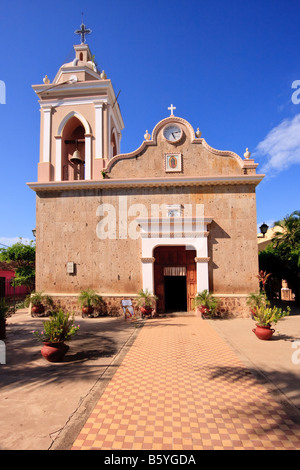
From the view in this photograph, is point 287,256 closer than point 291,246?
Yes

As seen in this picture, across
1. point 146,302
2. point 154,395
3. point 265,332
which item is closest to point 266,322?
point 265,332

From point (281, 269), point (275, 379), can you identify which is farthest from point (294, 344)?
point (281, 269)

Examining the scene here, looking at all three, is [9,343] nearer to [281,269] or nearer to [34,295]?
[34,295]

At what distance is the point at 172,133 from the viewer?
47.9ft

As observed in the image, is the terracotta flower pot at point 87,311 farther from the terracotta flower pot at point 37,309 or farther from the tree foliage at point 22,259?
the tree foliage at point 22,259

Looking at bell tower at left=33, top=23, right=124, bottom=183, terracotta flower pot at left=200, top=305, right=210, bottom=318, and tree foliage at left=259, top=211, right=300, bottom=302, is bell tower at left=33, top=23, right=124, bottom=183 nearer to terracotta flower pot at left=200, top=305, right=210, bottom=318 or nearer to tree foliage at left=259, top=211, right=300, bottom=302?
terracotta flower pot at left=200, top=305, right=210, bottom=318

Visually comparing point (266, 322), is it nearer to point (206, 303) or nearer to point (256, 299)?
point (256, 299)

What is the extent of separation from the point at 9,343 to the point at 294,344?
9707 mm

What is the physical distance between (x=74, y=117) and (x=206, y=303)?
13364 millimetres

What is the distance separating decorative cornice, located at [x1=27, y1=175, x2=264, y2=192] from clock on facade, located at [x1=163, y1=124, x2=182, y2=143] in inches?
93.8

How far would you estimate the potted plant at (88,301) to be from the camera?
13.7 metres

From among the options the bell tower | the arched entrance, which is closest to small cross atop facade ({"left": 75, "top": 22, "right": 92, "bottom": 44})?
the bell tower
